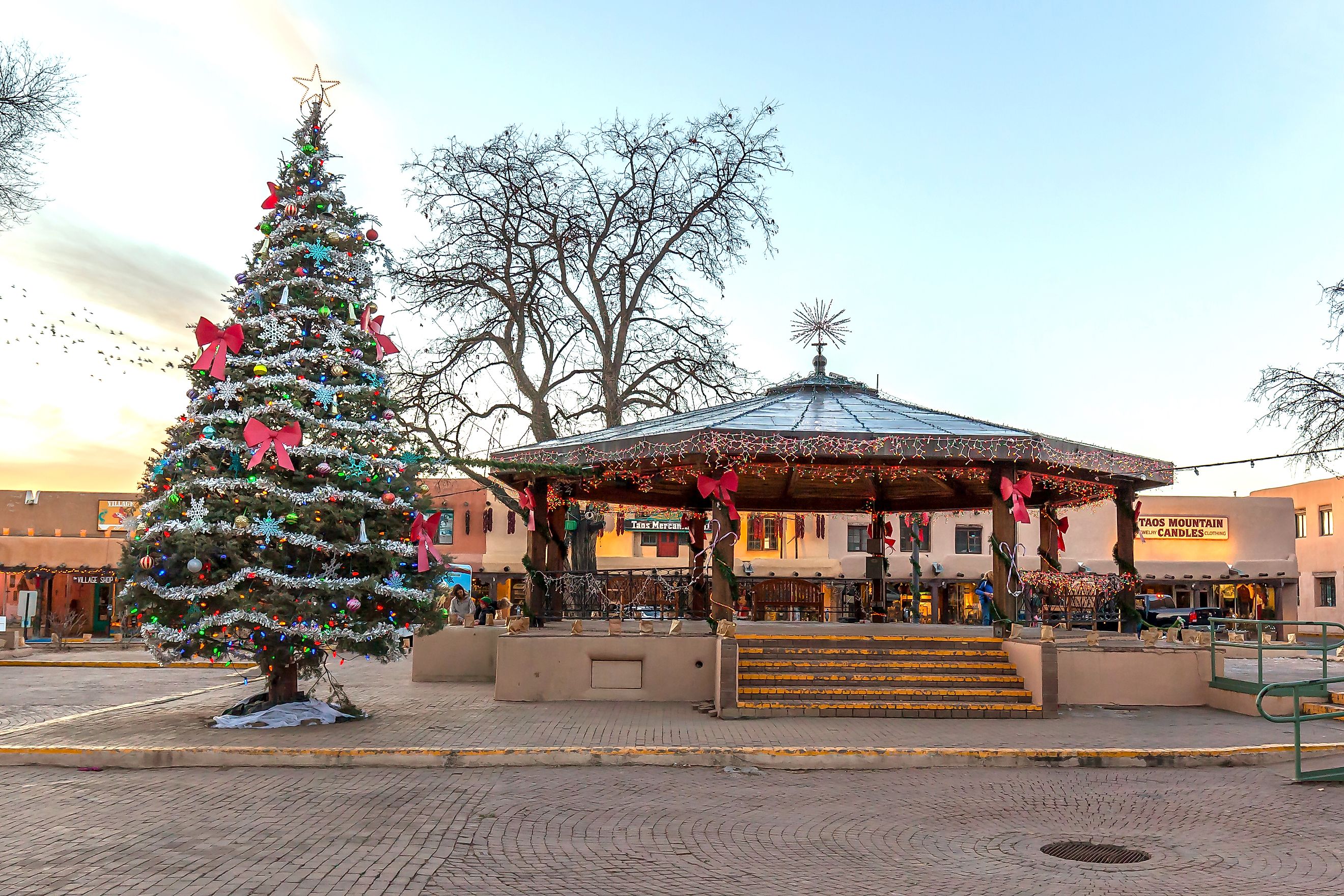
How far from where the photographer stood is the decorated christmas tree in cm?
1179

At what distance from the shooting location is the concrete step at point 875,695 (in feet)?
45.2

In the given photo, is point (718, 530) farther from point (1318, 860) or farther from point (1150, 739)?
point (1318, 860)

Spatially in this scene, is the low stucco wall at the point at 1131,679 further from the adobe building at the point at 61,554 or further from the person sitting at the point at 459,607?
the adobe building at the point at 61,554

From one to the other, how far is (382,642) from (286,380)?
3384 mm

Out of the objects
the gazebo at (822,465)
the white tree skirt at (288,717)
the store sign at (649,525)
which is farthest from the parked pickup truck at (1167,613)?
the white tree skirt at (288,717)

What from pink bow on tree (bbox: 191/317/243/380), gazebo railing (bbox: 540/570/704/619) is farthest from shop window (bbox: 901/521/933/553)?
pink bow on tree (bbox: 191/317/243/380)

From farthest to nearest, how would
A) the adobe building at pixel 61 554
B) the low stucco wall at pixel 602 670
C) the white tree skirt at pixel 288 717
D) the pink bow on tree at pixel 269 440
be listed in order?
the adobe building at pixel 61 554
the low stucco wall at pixel 602 670
the white tree skirt at pixel 288 717
the pink bow on tree at pixel 269 440

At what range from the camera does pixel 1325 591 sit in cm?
4272

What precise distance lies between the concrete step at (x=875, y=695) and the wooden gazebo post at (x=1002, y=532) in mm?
1850

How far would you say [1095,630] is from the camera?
17.0 metres

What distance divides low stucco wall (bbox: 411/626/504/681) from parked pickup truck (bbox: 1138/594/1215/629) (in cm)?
1546

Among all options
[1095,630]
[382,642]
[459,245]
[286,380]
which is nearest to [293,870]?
[382,642]

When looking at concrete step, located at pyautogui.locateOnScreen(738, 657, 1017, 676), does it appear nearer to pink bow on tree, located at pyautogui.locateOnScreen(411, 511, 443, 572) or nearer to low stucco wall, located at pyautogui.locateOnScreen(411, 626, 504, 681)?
pink bow on tree, located at pyautogui.locateOnScreen(411, 511, 443, 572)

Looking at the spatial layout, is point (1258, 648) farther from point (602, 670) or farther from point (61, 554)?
point (61, 554)
